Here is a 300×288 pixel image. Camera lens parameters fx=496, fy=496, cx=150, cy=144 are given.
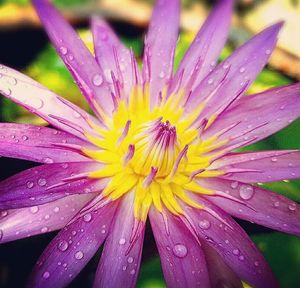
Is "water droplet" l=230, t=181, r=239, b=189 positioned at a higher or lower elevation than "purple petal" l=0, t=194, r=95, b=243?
higher

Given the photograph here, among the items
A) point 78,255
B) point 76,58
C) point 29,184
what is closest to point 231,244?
point 78,255

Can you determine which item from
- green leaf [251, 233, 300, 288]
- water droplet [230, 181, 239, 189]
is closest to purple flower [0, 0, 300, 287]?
water droplet [230, 181, 239, 189]

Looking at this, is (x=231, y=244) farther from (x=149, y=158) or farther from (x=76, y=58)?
(x=76, y=58)

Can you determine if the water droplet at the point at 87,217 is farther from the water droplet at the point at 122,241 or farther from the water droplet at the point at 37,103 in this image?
the water droplet at the point at 37,103

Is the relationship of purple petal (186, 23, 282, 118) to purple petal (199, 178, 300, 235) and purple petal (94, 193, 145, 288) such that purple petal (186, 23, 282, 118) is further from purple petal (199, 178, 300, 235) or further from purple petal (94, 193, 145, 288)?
purple petal (94, 193, 145, 288)

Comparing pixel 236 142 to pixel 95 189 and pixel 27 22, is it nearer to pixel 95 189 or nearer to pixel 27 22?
pixel 95 189

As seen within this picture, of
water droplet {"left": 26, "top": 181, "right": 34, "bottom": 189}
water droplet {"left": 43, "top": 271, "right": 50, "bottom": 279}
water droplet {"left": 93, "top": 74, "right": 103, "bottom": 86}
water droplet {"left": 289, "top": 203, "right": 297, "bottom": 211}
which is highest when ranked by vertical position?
water droplet {"left": 93, "top": 74, "right": 103, "bottom": 86}

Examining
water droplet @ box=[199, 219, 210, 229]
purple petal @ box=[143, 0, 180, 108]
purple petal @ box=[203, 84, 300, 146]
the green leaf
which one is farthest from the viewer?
the green leaf

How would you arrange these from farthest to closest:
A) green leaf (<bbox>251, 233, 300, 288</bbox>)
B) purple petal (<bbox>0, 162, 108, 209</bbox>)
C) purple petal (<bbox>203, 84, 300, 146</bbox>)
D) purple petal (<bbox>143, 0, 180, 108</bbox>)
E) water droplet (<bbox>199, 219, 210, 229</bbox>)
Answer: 1. green leaf (<bbox>251, 233, 300, 288</bbox>)
2. purple petal (<bbox>143, 0, 180, 108</bbox>)
3. purple petal (<bbox>203, 84, 300, 146</bbox>)
4. water droplet (<bbox>199, 219, 210, 229</bbox>)
5. purple petal (<bbox>0, 162, 108, 209</bbox>)
